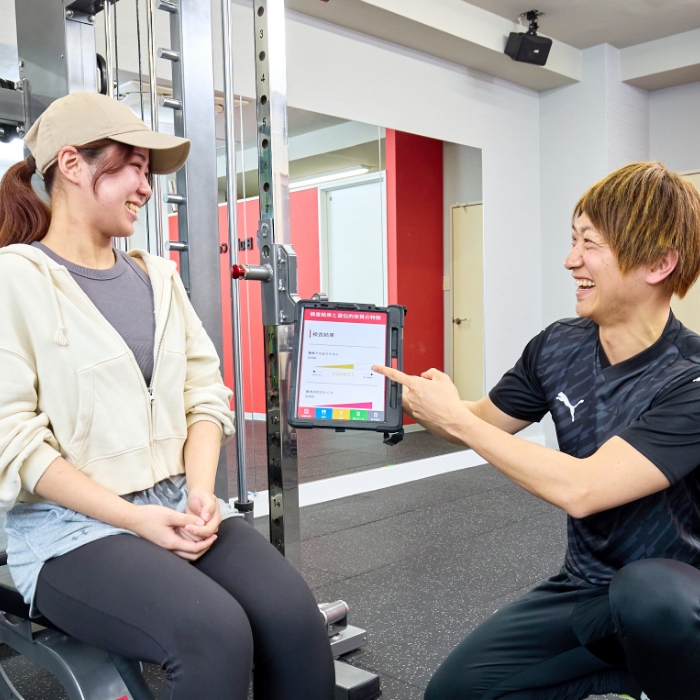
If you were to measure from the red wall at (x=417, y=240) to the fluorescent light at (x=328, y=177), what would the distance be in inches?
8.1

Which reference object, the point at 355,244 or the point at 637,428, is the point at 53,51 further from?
the point at 355,244

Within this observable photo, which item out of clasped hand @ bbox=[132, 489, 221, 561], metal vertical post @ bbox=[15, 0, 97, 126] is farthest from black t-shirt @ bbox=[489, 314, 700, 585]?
metal vertical post @ bbox=[15, 0, 97, 126]

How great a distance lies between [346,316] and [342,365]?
0.30 ft

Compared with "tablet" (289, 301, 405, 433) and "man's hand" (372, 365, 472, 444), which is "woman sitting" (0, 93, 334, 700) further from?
"man's hand" (372, 365, 472, 444)

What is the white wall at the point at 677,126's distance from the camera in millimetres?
5707

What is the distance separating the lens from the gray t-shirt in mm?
1357

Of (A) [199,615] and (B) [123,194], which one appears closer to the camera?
(A) [199,615]

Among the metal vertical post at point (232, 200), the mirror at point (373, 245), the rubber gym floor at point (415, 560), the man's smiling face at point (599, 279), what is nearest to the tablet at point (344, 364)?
the man's smiling face at point (599, 279)

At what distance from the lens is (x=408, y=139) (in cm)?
470

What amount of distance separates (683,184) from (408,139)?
354 cm

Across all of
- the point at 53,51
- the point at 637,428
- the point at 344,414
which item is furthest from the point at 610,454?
the point at 53,51

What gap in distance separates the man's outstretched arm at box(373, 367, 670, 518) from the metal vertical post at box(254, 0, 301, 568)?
560 mm

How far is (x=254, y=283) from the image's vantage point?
377cm

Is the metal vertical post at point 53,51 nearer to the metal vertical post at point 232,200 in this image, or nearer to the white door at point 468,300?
the metal vertical post at point 232,200
